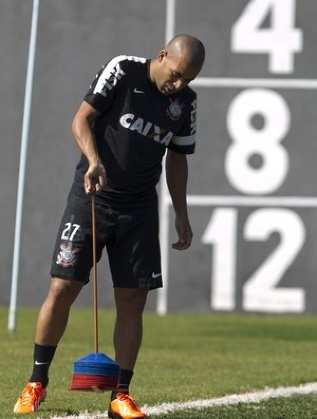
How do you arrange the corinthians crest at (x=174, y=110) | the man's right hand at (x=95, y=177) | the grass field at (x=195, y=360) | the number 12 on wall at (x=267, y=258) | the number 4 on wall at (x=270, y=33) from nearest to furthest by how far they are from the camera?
the man's right hand at (x=95, y=177) → the corinthians crest at (x=174, y=110) → the grass field at (x=195, y=360) → the number 12 on wall at (x=267, y=258) → the number 4 on wall at (x=270, y=33)

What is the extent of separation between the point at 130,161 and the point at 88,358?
2.83ft

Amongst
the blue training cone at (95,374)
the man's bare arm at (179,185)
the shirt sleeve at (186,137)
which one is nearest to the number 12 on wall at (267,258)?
the man's bare arm at (179,185)

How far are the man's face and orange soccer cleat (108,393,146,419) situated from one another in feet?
4.33

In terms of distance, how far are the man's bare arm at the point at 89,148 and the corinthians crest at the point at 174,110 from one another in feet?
1.06

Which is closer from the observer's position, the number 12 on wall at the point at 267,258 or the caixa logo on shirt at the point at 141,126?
the caixa logo on shirt at the point at 141,126

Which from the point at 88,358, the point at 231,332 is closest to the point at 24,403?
the point at 88,358

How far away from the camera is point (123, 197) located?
584 cm

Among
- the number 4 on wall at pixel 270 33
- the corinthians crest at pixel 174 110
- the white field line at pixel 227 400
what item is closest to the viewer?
the corinthians crest at pixel 174 110

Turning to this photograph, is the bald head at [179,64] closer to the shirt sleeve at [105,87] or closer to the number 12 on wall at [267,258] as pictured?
the shirt sleeve at [105,87]

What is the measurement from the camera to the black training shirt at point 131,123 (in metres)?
5.73

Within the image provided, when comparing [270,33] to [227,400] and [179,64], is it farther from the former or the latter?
[179,64]

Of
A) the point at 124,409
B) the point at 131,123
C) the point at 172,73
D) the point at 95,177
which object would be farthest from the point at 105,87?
the point at 124,409

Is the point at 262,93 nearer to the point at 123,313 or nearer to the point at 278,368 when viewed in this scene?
the point at 278,368

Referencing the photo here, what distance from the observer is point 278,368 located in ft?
28.3
